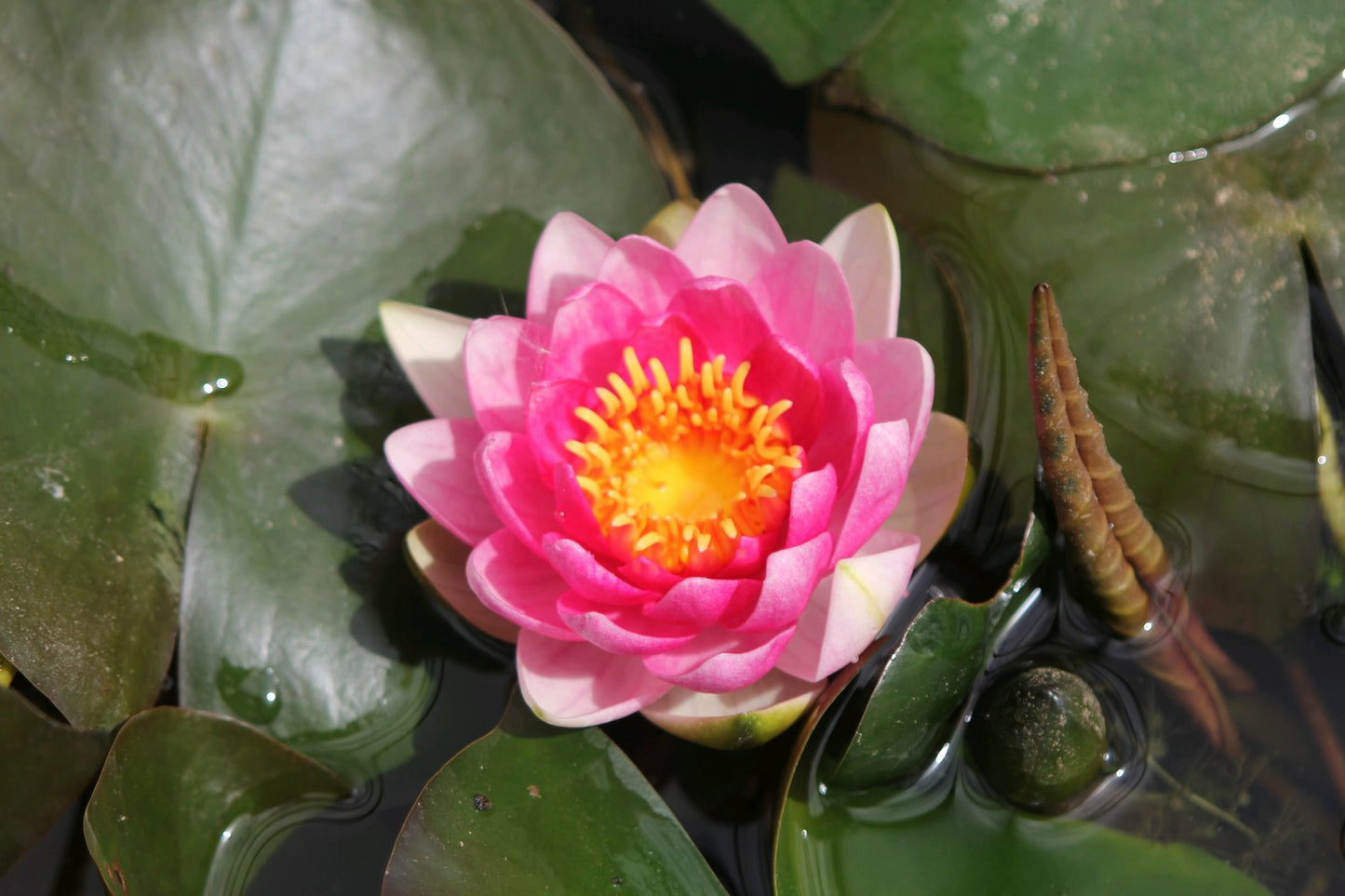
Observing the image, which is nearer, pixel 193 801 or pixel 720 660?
pixel 720 660

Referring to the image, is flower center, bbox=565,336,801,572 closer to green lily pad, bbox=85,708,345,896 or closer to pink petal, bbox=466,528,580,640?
pink petal, bbox=466,528,580,640

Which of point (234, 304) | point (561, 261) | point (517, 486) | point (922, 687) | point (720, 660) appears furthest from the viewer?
point (234, 304)

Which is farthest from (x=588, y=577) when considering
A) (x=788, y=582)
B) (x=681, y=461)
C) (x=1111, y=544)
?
(x=1111, y=544)

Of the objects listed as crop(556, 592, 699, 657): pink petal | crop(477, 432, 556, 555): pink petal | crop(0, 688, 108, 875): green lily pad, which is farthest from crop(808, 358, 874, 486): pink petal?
crop(0, 688, 108, 875): green lily pad

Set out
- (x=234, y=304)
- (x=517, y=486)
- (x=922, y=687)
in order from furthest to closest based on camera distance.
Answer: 1. (x=234, y=304)
2. (x=517, y=486)
3. (x=922, y=687)

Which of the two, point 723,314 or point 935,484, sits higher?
point 723,314

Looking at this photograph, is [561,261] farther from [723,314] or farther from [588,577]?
[588,577]

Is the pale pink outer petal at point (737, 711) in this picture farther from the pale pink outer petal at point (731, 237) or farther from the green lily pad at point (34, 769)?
the green lily pad at point (34, 769)

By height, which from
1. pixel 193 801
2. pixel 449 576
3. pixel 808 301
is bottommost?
pixel 193 801
